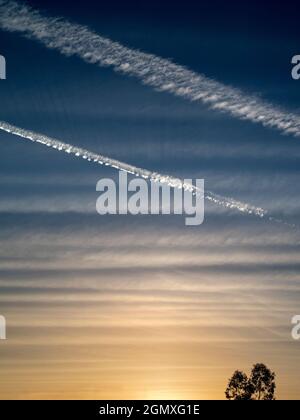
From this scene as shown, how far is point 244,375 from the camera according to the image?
115000mm
